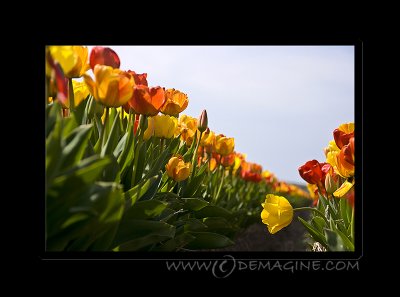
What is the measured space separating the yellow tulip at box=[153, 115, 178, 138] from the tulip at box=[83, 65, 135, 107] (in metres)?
0.66

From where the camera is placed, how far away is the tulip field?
1.15m

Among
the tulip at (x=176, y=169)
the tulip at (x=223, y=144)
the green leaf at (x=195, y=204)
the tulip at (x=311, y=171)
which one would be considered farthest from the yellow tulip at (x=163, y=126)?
the tulip at (x=223, y=144)

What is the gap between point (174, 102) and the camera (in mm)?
1938

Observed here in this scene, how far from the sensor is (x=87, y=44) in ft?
4.83

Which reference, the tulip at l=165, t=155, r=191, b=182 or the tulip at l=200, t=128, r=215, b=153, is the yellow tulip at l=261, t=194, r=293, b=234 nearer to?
the tulip at l=165, t=155, r=191, b=182

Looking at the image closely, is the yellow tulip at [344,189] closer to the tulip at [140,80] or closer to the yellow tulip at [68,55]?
the tulip at [140,80]

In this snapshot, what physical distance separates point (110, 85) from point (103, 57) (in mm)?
131

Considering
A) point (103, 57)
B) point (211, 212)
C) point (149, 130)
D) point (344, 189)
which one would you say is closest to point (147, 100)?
point (103, 57)

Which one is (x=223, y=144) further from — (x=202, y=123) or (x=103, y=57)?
(x=103, y=57)

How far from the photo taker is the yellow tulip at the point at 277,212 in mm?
1802

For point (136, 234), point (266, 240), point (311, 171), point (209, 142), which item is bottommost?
point (266, 240)

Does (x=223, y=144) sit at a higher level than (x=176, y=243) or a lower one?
higher

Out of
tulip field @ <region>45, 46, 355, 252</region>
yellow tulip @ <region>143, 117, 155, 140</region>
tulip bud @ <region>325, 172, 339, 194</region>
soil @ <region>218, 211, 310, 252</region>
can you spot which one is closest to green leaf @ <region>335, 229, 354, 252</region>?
tulip field @ <region>45, 46, 355, 252</region>

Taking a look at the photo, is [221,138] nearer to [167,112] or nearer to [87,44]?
[167,112]
